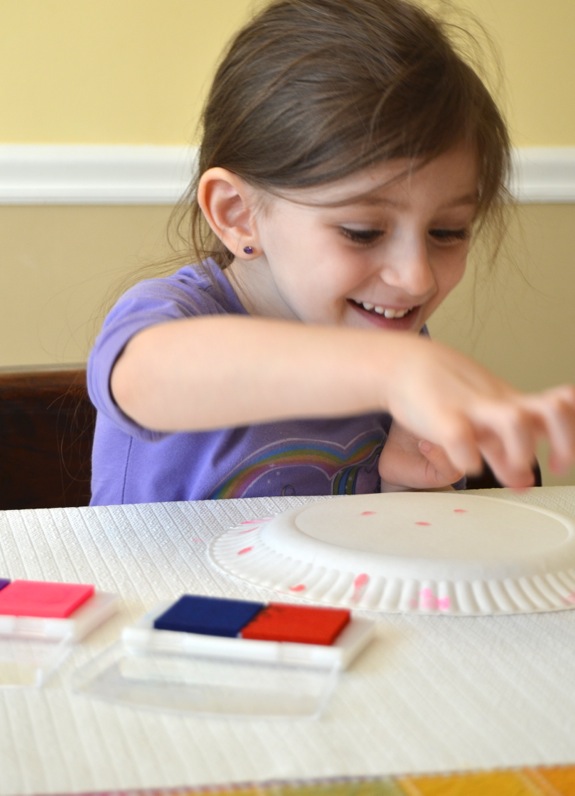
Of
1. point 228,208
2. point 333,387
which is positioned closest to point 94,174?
point 228,208

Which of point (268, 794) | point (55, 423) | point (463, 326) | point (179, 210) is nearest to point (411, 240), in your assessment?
point (55, 423)

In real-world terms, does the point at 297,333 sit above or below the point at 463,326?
above

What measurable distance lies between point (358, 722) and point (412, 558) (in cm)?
14

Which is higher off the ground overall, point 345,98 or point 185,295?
point 345,98

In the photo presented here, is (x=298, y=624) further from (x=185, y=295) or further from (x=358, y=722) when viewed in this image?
(x=185, y=295)

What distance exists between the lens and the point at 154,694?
37cm

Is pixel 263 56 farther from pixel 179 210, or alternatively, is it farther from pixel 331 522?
pixel 179 210

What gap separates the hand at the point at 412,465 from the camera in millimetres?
802

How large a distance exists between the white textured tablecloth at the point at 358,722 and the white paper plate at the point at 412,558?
0.01 meters

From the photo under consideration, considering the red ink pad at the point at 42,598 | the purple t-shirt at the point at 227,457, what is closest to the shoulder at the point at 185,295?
the purple t-shirt at the point at 227,457

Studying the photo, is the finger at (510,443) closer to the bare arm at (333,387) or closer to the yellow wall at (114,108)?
the bare arm at (333,387)

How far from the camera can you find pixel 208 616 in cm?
42

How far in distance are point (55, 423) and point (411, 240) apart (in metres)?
0.33

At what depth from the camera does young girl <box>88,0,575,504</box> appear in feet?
1.82
